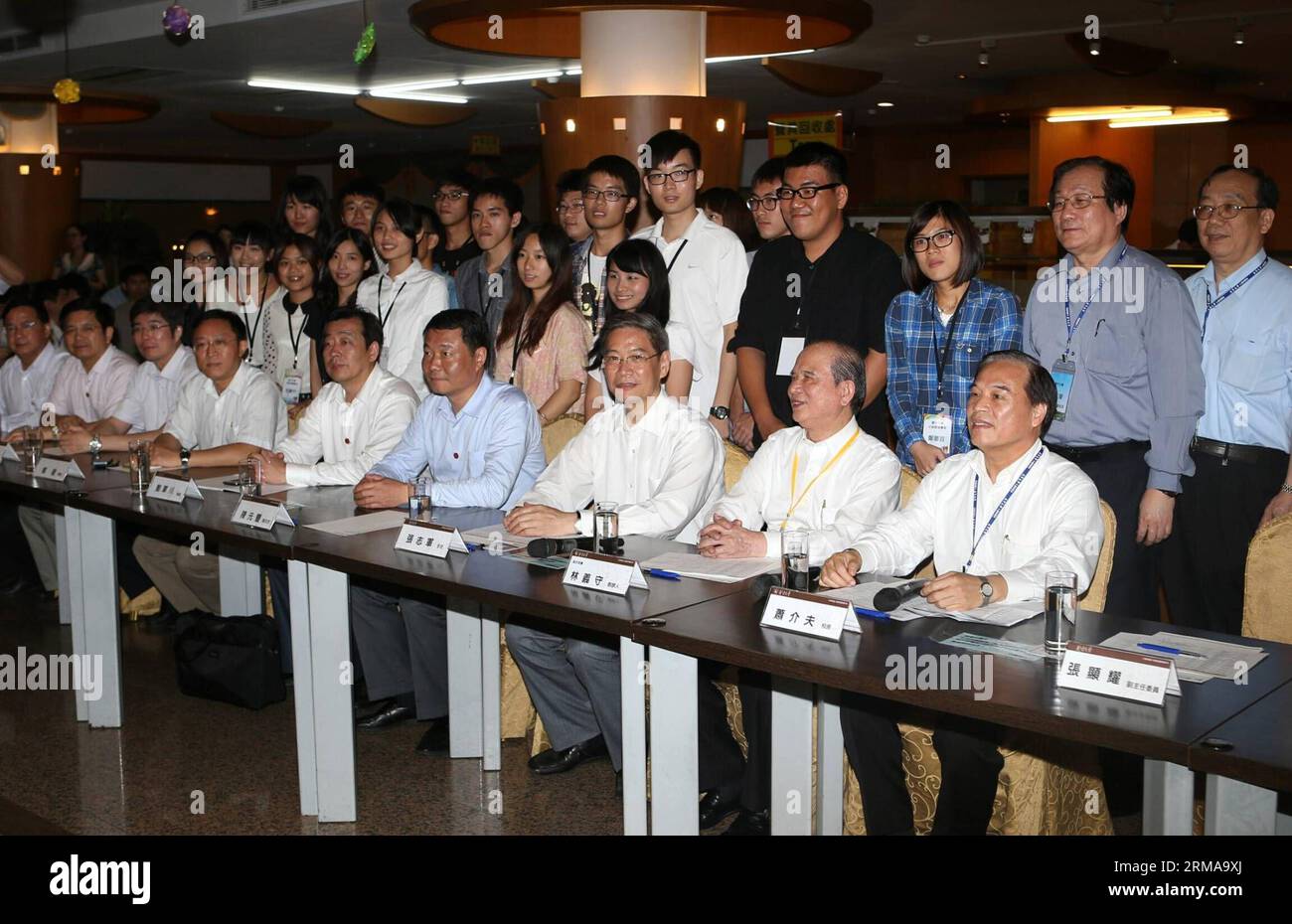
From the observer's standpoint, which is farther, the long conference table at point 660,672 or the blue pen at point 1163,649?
the blue pen at point 1163,649

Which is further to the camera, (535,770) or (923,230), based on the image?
(535,770)

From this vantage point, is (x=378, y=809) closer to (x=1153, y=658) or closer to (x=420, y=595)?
(x=420, y=595)

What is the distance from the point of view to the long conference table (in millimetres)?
1684

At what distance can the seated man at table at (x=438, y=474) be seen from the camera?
11.2 ft

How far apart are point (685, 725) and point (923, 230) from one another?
4.57 feet

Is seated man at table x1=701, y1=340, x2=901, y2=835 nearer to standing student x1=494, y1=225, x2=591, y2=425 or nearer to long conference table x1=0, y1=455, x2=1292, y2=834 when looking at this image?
long conference table x1=0, y1=455, x2=1292, y2=834

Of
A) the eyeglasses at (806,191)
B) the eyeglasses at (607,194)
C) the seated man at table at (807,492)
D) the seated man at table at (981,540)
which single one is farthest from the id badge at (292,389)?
the seated man at table at (981,540)

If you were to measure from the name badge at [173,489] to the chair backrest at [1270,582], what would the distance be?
2.60 metres

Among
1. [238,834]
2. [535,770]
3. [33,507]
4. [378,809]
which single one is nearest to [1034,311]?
[535,770]

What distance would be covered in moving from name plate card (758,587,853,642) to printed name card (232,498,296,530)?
1396 millimetres

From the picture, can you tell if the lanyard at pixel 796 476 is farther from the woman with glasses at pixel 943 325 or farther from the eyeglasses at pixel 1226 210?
the eyeglasses at pixel 1226 210

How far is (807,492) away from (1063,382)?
0.67 meters

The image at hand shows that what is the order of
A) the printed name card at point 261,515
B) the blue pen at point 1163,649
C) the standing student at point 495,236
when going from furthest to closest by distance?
the standing student at point 495,236 < the printed name card at point 261,515 < the blue pen at point 1163,649

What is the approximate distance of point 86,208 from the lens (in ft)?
56.3
